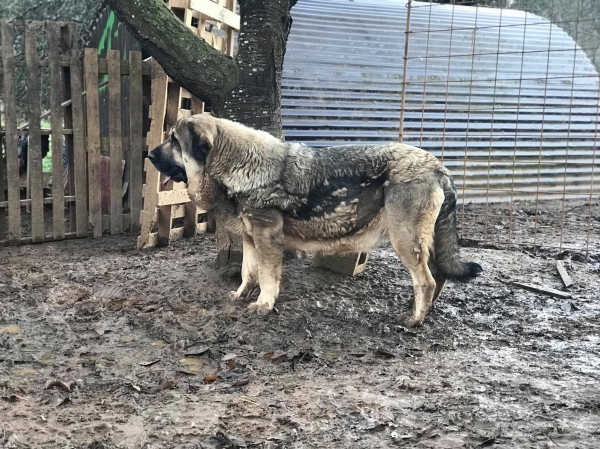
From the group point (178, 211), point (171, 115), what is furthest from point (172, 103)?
point (178, 211)

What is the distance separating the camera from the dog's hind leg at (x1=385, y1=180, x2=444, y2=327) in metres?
5.52

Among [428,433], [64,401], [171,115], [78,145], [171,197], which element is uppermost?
[171,115]

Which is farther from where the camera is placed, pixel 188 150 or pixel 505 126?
pixel 505 126

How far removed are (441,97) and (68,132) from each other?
262 inches

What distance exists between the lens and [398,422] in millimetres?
3855

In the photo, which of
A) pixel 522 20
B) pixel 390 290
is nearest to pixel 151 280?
pixel 390 290

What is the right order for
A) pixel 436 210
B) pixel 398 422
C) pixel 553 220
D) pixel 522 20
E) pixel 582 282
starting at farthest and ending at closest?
pixel 522 20
pixel 553 220
pixel 582 282
pixel 436 210
pixel 398 422

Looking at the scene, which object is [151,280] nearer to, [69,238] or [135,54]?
[69,238]

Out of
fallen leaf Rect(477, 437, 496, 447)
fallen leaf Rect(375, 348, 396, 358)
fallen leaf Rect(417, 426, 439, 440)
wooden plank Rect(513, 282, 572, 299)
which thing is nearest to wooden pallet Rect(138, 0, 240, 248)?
fallen leaf Rect(375, 348, 396, 358)

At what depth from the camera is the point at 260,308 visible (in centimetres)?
583

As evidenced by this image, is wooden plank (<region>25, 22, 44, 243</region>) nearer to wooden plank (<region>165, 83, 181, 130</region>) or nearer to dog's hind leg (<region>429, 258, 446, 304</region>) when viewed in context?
Result: wooden plank (<region>165, 83, 181, 130</region>)

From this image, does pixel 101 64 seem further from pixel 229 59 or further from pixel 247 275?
pixel 247 275

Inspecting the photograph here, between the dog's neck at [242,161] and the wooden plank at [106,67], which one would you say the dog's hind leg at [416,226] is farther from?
the wooden plank at [106,67]

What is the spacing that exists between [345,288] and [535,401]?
2644 mm
